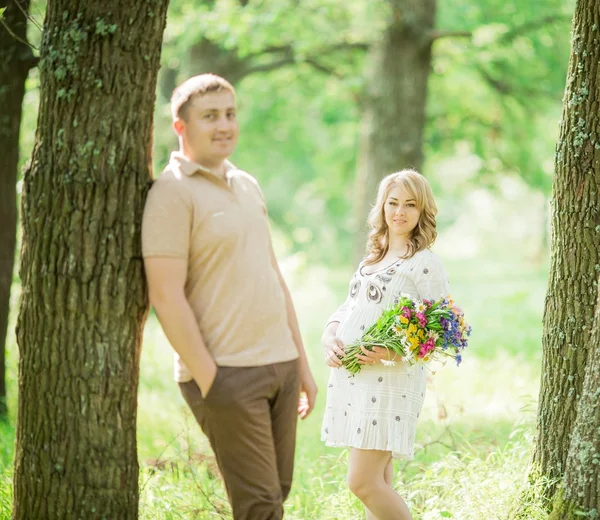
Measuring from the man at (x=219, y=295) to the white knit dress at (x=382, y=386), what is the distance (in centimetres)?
64

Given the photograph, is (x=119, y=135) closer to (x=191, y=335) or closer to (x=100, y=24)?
(x=100, y=24)

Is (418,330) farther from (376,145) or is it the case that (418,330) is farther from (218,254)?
(376,145)

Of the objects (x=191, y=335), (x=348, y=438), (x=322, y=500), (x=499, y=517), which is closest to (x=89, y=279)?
(x=191, y=335)

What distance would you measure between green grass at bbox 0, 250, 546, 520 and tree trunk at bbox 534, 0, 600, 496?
37 cm

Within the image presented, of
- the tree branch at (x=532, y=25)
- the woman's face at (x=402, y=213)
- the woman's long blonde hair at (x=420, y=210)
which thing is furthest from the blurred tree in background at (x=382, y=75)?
the woman's face at (x=402, y=213)

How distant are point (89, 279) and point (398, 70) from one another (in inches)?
320

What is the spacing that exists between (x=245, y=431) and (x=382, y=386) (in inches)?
35.6

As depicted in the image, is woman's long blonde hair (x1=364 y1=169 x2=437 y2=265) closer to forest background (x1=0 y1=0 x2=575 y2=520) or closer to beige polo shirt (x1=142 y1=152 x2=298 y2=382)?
beige polo shirt (x1=142 y1=152 x2=298 y2=382)

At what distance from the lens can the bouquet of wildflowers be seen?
11.4 ft

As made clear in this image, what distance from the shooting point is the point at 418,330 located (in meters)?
3.46

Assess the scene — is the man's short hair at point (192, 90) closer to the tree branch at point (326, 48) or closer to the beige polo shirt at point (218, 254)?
the beige polo shirt at point (218, 254)

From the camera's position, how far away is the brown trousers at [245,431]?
2.94 m

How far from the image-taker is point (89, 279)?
9.98 ft

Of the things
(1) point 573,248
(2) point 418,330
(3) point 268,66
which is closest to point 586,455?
(2) point 418,330
